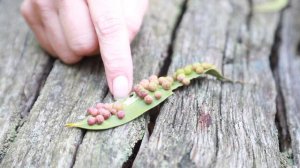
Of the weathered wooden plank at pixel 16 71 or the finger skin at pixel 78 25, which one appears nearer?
the weathered wooden plank at pixel 16 71

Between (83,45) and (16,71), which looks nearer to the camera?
(83,45)

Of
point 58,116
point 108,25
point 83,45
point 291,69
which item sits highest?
point 108,25

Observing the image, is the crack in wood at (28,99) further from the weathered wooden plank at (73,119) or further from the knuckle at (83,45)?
the knuckle at (83,45)

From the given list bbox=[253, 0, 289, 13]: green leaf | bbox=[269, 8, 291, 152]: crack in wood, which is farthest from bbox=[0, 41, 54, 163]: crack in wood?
bbox=[253, 0, 289, 13]: green leaf

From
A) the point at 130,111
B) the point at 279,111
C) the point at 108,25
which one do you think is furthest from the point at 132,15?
the point at 279,111

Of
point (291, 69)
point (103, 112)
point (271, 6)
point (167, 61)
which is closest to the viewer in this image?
point (103, 112)

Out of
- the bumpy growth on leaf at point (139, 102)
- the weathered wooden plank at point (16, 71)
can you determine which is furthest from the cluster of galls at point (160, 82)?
the weathered wooden plank at point (16, 71)

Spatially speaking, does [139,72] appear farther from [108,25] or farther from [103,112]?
[103,112]
